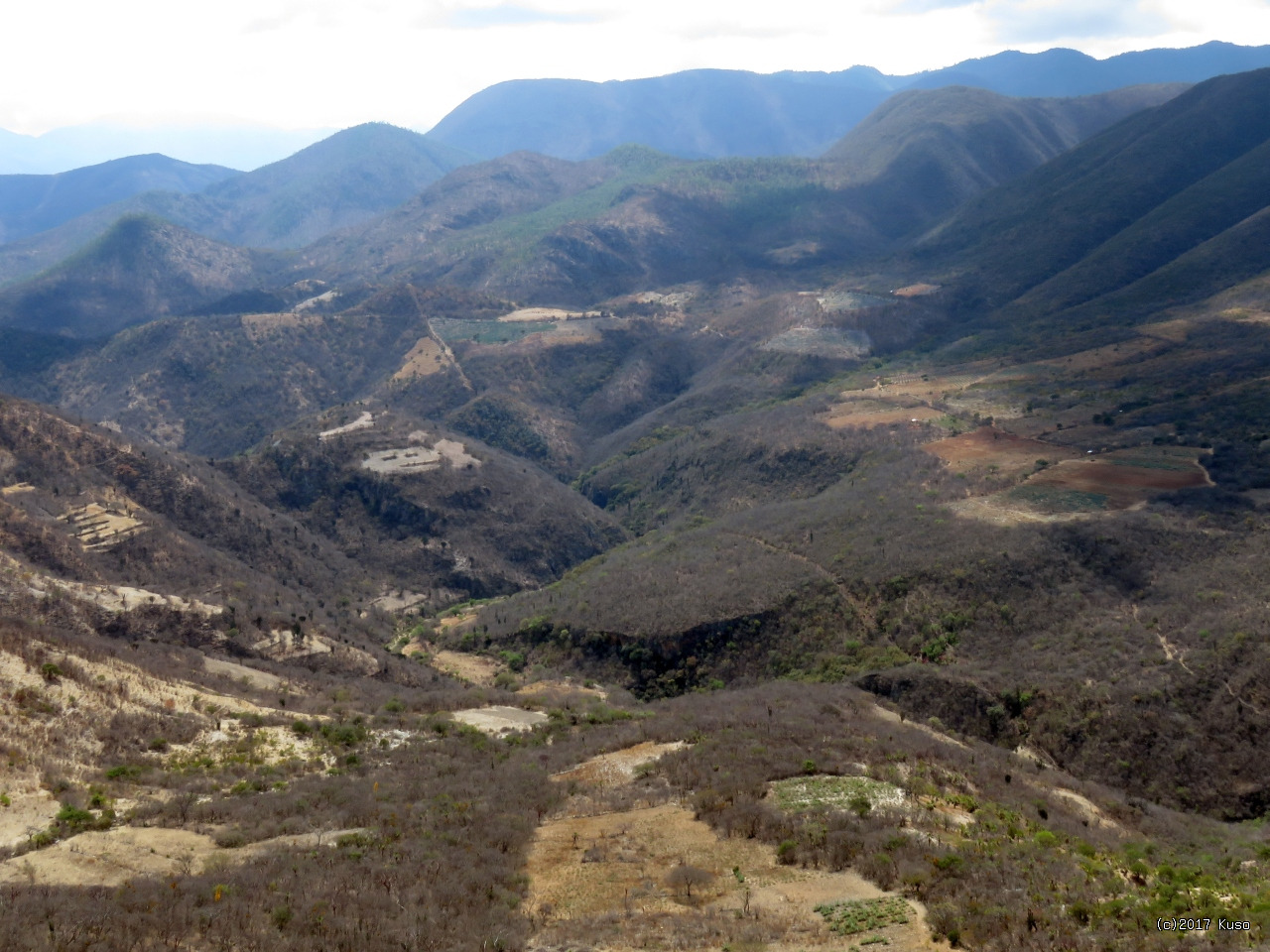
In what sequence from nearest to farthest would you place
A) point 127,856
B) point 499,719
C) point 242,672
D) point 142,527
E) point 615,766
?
point 127,856 → point 615,766 → point 499,719 → point 242,672 → point 142,527

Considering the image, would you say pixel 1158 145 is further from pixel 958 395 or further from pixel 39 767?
pixel 39 767

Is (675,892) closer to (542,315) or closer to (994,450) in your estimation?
(994,450)

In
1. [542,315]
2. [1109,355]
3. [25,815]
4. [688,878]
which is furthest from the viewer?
[542,315]

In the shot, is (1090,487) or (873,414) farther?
(873,414)

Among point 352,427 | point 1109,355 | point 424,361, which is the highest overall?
point 424,361

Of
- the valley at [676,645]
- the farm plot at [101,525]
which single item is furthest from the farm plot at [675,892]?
the farm plot at [101,525]

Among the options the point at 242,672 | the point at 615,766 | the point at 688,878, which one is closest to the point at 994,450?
the point at 615,766

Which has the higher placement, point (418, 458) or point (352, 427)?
point (352, 427)
